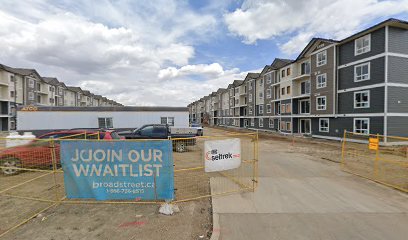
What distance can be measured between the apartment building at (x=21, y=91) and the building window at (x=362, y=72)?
4294 cm

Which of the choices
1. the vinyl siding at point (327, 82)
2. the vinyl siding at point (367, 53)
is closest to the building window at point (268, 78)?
the vinyl siding at point (327, 82)

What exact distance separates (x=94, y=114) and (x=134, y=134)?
12292 mm

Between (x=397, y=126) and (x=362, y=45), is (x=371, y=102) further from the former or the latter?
(x=362, y=45)

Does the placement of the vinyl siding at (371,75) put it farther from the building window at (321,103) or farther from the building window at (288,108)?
the building window at (288,108)

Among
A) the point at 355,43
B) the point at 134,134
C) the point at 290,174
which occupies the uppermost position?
the point at 355,43

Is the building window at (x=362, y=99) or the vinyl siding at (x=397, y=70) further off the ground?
the vinyl siding at (x=397, y=70)

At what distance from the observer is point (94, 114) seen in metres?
24.8

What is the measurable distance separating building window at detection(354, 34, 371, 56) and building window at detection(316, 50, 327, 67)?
4.14m

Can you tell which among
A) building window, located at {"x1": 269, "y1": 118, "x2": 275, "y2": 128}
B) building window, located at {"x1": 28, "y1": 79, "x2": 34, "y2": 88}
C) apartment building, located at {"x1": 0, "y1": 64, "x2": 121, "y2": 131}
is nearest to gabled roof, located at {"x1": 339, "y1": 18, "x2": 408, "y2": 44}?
building window, located at {"x1": 269, "y1": 118, "x2": 275, "y2": 128}

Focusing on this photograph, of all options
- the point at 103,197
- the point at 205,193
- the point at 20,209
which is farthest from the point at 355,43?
the point at 20,209

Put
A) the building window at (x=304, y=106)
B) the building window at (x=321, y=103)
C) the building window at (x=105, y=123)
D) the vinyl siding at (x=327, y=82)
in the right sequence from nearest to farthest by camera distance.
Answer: the building window at (x=105, y=123), the vinyl siding at (x=327, y=82), the building window at (x=321, y=103), the building window at (x=304, y=106)

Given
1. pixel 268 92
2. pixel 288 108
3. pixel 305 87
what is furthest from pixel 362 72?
pixel 268 92

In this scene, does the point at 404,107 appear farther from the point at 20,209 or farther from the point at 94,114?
the point at 94,114

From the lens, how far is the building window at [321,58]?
27.4 metres
